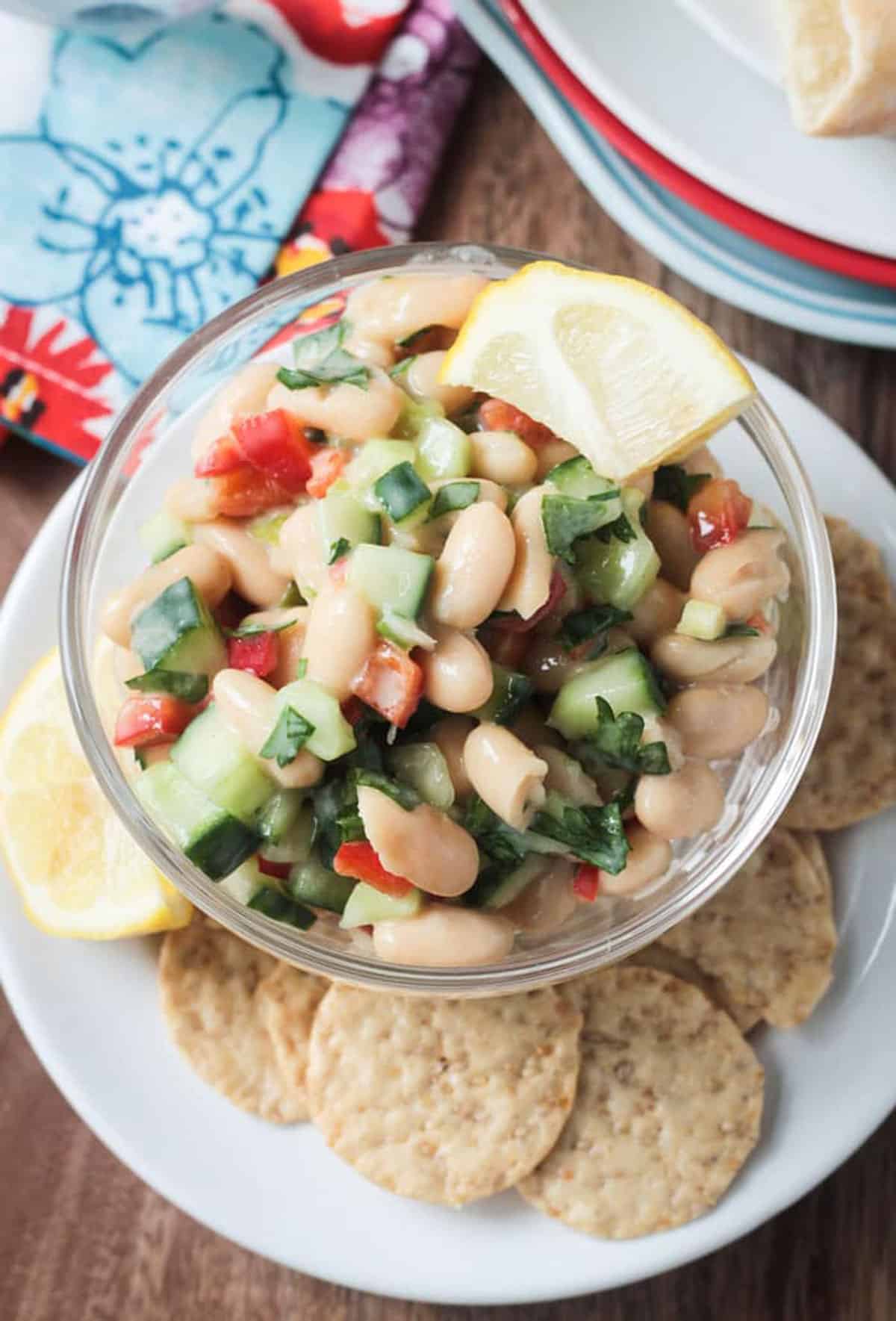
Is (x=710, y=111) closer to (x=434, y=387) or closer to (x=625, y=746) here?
(x=434, y=387)

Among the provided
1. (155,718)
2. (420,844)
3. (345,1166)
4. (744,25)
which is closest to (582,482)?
(420,844)

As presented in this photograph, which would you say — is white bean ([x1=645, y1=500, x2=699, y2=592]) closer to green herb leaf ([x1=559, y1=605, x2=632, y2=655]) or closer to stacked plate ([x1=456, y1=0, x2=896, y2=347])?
green herb leaf ([x1=559, y1=605, x2=632, y2=655])

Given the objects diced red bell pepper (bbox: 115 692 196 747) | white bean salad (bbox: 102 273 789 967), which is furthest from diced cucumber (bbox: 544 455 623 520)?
diced red bell pepper (bbox: 115 692 196 747)

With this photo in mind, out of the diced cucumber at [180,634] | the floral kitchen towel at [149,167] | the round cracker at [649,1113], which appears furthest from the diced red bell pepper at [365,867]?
the floral kitchen towel at [149,167]

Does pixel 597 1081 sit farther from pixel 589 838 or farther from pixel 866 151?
pixel 866 151

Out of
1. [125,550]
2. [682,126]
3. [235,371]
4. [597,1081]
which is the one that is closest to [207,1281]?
[597,1081]

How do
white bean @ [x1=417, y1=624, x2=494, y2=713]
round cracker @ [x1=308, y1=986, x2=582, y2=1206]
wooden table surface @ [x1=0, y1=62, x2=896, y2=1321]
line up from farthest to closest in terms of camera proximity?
wooden table surface @ [x1=0, y1=62, x2=896, y2=1321] → round cracker @ [x1=308, y1=986, x2=582, y2=1206] → white bean @ [x1=417, y1=624, x2=494, y2=713]
